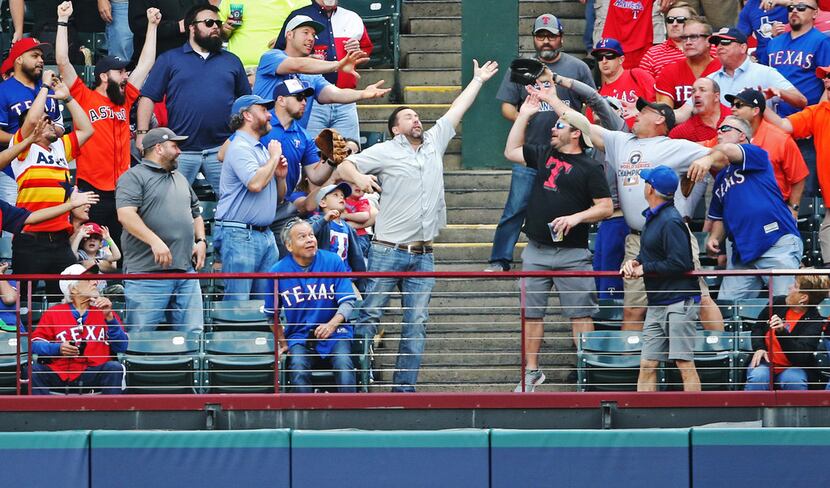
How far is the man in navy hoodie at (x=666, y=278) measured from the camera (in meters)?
11.9

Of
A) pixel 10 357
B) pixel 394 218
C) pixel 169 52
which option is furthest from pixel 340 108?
pixel 10 357

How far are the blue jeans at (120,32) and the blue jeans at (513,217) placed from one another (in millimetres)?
4858

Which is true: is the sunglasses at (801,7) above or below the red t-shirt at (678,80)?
above

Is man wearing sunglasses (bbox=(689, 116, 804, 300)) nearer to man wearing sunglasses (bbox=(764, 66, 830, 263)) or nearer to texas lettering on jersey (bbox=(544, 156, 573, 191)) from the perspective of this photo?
man wearing sunglasses (bbox=(764, 66, 830, 263))

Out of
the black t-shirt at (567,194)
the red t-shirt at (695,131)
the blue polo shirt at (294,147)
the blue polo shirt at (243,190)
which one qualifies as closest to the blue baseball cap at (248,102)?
the blue polo shirt at (243,190)

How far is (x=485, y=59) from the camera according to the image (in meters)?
15.7

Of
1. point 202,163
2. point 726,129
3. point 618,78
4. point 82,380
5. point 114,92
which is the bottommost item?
point 82,380

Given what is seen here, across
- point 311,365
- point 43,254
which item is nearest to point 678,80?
point 311,365

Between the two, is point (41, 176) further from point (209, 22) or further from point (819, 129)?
point (819, 129)

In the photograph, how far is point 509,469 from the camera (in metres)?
12.1

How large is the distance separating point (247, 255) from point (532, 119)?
2.83 metres

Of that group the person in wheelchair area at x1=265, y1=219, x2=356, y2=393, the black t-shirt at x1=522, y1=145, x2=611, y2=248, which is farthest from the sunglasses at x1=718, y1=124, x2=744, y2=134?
the person in wheelchair area at x1=265, y1=219, x2=356, y2=393

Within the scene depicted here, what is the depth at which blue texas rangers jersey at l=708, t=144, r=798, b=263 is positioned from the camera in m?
12.7

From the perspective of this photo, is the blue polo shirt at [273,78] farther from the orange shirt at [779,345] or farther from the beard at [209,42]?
the orange shirt at [779,345]
